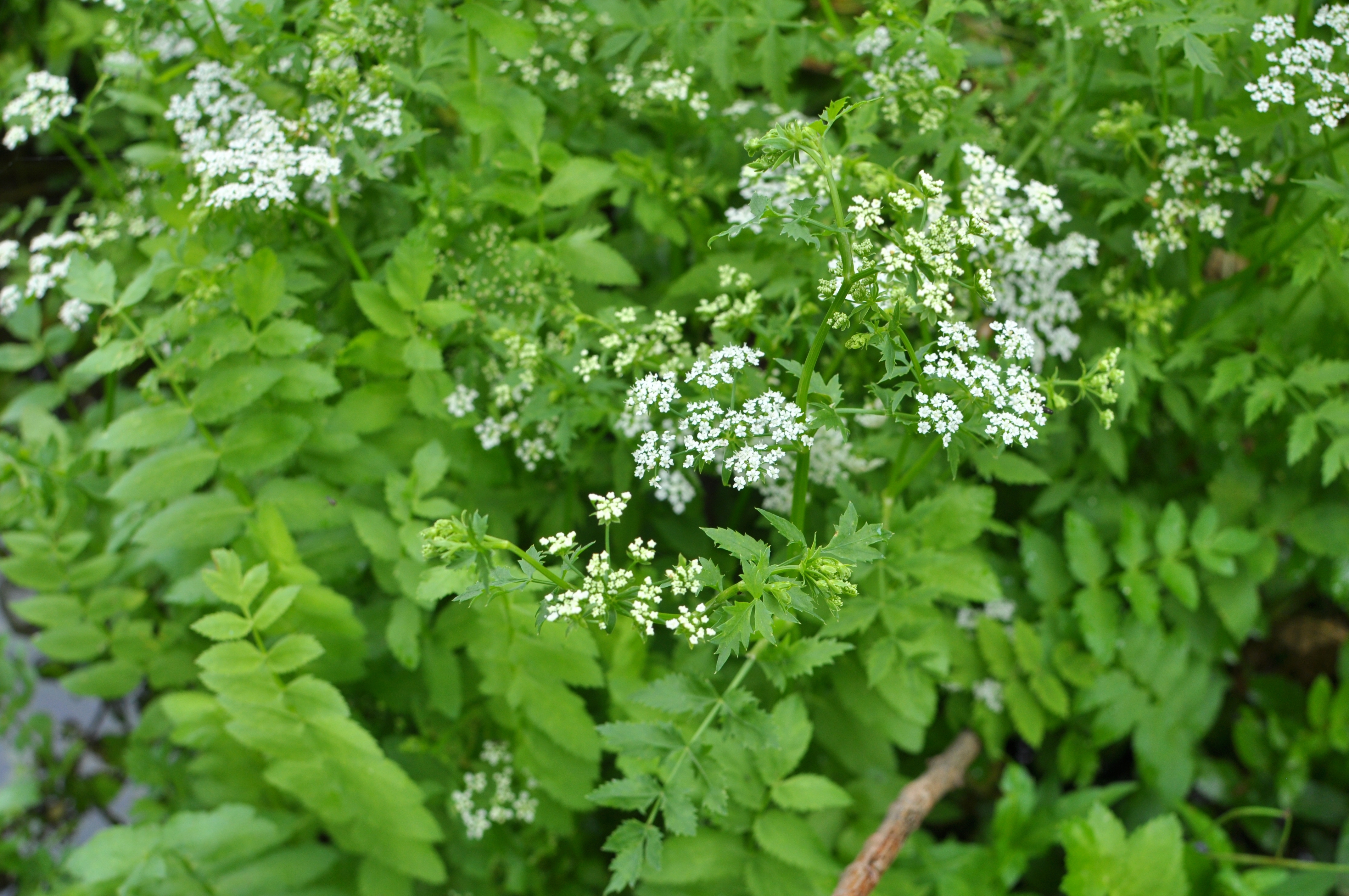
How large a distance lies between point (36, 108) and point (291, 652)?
6.98 ft

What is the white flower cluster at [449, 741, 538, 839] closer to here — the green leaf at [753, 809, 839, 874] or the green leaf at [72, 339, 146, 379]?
the green leaf at [753, 809, 839, 874]

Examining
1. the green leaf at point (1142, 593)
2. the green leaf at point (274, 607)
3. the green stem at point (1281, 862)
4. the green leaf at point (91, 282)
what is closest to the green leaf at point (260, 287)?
the green leaf at point (91, 282)

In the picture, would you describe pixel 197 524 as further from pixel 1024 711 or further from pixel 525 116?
pixel 1024 711

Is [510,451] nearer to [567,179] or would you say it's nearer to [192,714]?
[567,179]

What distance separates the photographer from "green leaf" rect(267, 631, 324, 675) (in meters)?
2.75

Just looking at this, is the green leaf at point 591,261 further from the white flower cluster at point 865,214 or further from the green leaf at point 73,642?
the green leaf at point 73,642

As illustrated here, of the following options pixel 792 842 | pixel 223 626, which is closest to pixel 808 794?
pixel 792 842

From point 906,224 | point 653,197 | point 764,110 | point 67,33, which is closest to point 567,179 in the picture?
point 653,197

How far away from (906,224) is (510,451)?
178cm

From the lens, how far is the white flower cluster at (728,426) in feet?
6.59

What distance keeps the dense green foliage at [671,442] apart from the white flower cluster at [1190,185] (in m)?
0.02

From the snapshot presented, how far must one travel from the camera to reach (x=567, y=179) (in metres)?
3.18

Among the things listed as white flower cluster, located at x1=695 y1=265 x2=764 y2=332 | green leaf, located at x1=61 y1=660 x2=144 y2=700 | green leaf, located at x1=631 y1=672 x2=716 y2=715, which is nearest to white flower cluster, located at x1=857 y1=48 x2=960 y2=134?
white flower cluster, located at x1=695 y1=265 x2=764 y2=332

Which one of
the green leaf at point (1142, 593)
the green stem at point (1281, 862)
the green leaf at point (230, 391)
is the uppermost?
the green leaf at point (230, 391)
